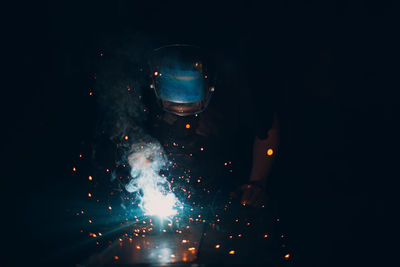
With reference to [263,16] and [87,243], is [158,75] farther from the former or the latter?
[87,243]

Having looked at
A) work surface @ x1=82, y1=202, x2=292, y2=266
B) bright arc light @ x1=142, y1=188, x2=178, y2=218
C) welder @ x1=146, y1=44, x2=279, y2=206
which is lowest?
work surface @ x1=82, y1=202, x2=292, y2=266

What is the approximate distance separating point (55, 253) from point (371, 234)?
7.31 feet

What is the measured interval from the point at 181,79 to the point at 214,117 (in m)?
0.56

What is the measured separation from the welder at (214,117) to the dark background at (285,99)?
0.18m

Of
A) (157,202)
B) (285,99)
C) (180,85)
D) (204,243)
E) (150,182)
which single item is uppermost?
(180,85)

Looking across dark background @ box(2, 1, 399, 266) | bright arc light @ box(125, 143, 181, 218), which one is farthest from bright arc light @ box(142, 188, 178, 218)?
dark background @ box(2, 1, 399, 266)

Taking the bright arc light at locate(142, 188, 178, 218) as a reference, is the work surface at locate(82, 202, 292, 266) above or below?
below

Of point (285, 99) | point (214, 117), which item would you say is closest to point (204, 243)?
point (214, 117)

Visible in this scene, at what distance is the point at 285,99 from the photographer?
7.39 feet

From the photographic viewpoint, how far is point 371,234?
5.88ft

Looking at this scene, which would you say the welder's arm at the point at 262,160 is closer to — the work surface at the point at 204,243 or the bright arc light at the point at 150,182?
the work surface at the point at 204,243

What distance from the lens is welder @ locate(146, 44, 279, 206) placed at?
204 centimetres

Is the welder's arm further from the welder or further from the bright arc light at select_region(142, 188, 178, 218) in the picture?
the bright arc light at select_region(142, 188, 178, 218)

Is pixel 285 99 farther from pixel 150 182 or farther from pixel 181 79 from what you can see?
pixel 150 182
